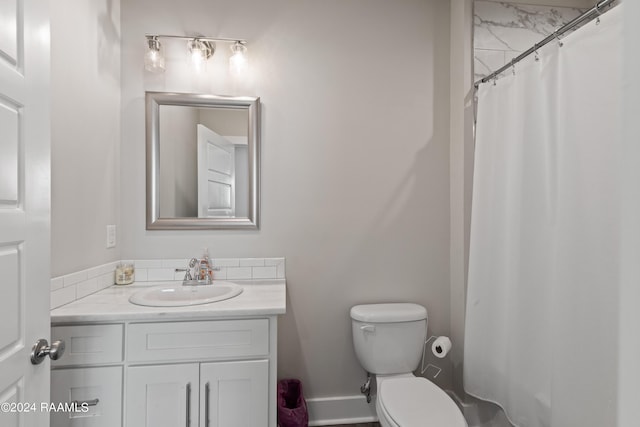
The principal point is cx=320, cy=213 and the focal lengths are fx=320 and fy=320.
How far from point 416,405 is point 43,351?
53.0 inches

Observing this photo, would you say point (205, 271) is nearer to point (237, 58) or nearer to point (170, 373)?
point (170, 373)

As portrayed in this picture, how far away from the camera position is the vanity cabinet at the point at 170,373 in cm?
124

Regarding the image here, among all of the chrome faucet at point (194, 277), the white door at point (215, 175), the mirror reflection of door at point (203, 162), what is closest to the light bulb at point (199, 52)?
the mirror reflection of door at point (203, 162)

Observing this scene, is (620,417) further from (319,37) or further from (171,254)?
(319,37)

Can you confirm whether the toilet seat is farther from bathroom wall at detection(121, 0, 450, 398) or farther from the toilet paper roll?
bathroom wall at detection(121, 0, 450, 398)

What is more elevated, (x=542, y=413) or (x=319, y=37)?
(x=319, y=37)

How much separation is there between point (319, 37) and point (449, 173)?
1142 mm

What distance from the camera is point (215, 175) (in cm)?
186

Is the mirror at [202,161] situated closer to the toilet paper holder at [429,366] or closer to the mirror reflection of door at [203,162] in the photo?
the mirror reflection of door at [203,162]

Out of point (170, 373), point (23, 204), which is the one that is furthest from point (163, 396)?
point (23, 204)

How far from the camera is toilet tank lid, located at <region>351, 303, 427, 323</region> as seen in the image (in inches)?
67.7

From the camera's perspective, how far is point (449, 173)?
1992 millimetres

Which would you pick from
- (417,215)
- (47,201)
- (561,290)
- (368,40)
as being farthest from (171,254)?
(561,290)

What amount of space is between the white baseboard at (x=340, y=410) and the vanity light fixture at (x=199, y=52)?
78.2 inches
